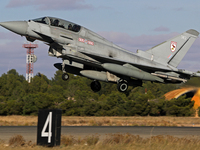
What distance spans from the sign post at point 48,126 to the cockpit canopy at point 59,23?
7440mm

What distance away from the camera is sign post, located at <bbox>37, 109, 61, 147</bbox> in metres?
11.7

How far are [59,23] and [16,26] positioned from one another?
255 centimetres

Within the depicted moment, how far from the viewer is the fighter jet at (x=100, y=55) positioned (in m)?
17.4

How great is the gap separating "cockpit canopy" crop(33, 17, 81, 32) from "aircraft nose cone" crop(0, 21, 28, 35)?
96cm

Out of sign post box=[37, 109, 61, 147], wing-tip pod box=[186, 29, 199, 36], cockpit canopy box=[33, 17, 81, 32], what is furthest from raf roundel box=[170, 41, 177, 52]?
sign post box=[37, 109, 61, 147]

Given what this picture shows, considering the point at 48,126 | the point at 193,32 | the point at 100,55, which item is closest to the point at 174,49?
the point at 193,32

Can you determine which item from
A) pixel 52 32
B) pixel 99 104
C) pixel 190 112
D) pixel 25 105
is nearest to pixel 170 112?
pixel 190 112

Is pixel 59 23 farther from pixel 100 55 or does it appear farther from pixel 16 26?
pixel 100 55

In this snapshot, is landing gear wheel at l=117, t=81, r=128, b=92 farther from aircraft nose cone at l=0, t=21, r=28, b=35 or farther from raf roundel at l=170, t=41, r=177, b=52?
aircraft nose cone at l=0, t=21, r=28, b=35

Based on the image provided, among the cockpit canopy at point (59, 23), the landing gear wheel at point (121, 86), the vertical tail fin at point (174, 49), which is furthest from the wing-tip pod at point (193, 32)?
the cockpit canopy at point (59, 23)

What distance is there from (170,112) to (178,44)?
71.6 ft

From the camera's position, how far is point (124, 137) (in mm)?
14594

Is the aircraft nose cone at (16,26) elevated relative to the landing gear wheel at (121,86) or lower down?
elevated

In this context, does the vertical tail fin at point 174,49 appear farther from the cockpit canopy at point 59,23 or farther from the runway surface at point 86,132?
the cockpit canopy at point 59,23
